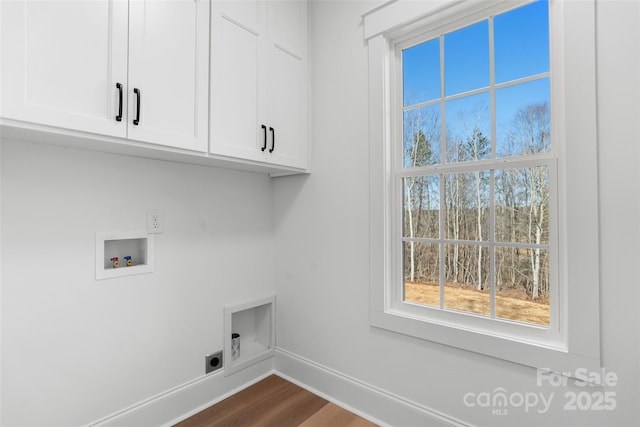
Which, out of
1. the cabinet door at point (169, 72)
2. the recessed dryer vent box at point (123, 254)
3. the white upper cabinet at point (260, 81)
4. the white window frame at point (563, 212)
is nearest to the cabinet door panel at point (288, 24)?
the white upper cabinet at point (260, 81)

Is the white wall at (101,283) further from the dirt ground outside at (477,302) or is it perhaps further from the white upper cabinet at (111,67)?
the dirt ground outside at (477,302)

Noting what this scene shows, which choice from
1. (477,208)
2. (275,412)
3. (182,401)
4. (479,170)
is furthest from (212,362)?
(479,170)

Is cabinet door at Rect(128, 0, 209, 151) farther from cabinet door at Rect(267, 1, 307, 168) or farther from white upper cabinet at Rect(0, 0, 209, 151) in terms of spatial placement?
cabinet door at Rect(267, 1, 307, 168)

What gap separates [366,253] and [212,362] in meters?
1.20

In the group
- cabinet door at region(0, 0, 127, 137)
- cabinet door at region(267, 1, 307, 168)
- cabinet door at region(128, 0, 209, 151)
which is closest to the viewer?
cabinet door at region(0, 0, 127, 137)

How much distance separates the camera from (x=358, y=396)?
1.91 metres

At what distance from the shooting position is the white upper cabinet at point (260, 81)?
1.65 meters

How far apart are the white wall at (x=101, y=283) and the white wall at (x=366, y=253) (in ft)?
1.55

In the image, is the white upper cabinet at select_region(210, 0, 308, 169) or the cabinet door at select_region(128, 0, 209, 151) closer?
the cabinet door at select_region(128, 0, 209, 151)

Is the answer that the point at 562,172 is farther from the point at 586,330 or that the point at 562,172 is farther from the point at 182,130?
the point at 182,130

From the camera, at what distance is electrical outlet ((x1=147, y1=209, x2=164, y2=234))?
175 cm

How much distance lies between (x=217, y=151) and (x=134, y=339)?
3.60ft

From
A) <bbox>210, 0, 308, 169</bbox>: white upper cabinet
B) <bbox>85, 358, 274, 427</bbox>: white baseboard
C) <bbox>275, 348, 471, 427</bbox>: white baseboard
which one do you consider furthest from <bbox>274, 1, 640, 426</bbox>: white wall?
<bbox>85, 358, 274, 427</bbox>: white baseboard

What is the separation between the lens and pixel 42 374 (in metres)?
1.42
